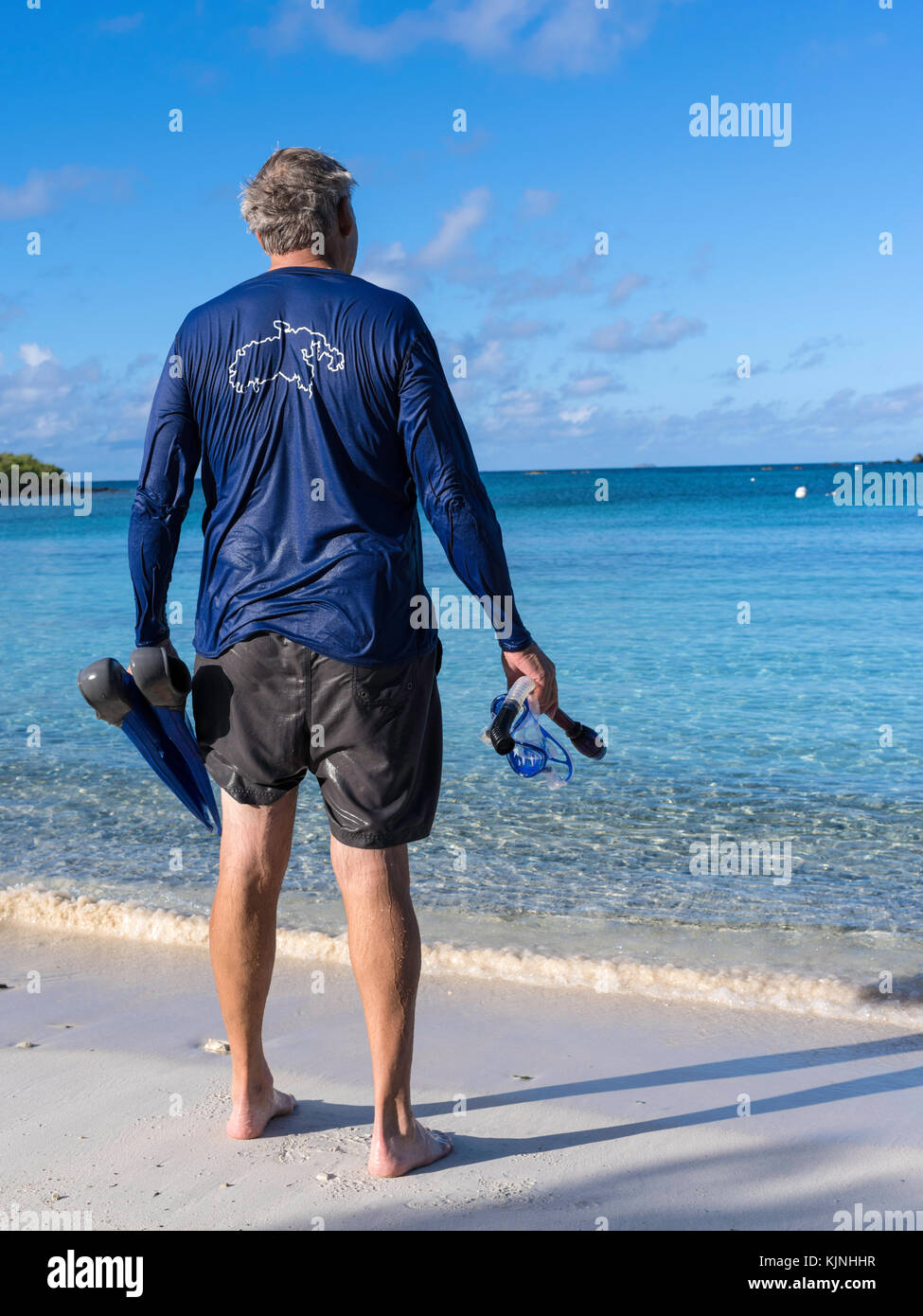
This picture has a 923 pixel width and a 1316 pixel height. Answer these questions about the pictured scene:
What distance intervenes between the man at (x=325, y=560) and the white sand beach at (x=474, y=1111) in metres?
0.21

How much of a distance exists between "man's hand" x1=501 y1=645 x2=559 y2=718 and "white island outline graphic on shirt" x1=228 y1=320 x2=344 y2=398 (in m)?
0.67

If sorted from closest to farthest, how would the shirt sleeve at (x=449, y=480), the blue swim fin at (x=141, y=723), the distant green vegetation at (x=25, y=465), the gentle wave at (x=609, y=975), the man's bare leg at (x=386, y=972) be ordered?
the shirt sleeve at (x=449, y=480), the man's bare leg at (x=386, y=972), the blue swim fin at (x=141, y=723), the gentle wave at (x=609, y=975), the distant green vegetation at (x=25, y=465)

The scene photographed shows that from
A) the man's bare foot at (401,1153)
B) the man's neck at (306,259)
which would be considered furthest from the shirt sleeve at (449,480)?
the man's bare foot at (401,1153)

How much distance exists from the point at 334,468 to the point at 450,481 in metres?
0.23

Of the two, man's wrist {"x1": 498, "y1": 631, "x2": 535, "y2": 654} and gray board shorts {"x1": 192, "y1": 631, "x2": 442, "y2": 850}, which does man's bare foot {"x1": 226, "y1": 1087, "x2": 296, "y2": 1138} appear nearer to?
gray board shorts {"x1": 192, "y1": 631, "x2": 442, "y2": 850}

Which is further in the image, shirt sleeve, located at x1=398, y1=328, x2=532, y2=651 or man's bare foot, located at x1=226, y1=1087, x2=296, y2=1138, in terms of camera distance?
man's bare foot, located at x1=226, y1=1087, x2=296, y2=1138

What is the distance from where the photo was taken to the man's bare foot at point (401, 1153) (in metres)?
2.24

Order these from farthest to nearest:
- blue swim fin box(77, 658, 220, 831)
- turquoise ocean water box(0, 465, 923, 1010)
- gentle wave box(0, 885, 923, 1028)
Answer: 1. turquoise ocean water box(0, 465, 923, 1010)
2. gentle wave box(0, 885, 923, 1028)
3. blue swim fin box(77, 658, 220, 831)

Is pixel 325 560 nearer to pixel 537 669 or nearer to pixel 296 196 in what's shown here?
pixel 537 669

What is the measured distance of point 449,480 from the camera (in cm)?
209

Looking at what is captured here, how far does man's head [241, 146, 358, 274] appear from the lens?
7.28 feet

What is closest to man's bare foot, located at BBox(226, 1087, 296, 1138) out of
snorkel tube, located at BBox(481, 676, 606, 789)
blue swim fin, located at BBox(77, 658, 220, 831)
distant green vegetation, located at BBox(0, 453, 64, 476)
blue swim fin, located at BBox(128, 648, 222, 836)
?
blue swim fin, located at BBox(77, 658, 220, 831)

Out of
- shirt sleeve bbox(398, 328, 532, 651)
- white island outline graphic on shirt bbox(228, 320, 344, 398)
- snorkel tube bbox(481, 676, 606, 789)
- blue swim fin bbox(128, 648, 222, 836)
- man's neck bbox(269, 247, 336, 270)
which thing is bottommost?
snorkel tube bbox(481, 676, 606, 789)

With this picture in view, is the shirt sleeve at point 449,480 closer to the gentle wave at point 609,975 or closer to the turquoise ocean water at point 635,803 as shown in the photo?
the gentle wave at point 609,975
